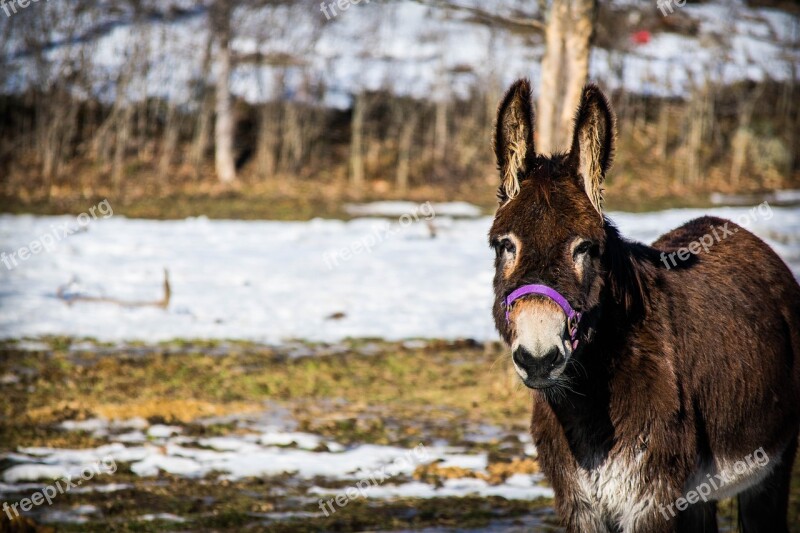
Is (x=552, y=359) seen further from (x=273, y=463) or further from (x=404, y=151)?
(x=404, y=151)

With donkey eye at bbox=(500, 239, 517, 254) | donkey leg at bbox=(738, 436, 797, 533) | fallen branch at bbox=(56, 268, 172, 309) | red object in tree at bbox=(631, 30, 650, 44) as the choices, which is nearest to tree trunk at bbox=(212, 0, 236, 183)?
fallen branch at bbox=(56, 268, 172, 309)

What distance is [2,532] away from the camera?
5.36 m

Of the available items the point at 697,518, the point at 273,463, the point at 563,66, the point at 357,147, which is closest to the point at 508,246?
the point at 697,518

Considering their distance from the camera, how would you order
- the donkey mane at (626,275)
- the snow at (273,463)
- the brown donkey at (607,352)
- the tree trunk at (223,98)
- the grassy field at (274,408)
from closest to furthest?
1. the brown donkey at (607,352)
2. the donkey mane at (626,275)
3. the grassy field at (274,408)
4. the snow at (273,463)
5. the tree trunk at (223,98)

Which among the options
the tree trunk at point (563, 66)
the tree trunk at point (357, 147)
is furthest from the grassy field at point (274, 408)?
the tree trunk at point (357, 147)

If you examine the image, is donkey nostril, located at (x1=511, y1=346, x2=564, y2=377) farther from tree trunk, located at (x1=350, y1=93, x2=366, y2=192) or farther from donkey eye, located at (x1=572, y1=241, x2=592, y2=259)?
tree trunk, located at (x1=350, y1=93, x2=366, y2=192)

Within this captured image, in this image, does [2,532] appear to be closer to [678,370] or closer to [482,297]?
[678,370]

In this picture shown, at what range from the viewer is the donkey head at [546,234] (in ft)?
10.4

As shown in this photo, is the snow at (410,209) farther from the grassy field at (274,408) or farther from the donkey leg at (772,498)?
the donkey leg at (772,498)

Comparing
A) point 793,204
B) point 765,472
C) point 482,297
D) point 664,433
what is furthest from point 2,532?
point 793,204

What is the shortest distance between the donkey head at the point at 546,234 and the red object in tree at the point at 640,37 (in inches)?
1387

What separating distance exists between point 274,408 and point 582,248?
6.49 meters

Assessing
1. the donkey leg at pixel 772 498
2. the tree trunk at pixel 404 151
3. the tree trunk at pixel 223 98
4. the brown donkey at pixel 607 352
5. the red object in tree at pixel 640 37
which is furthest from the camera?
the red object in tree at pixel 640 37

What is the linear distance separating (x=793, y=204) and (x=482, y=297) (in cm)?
1479
